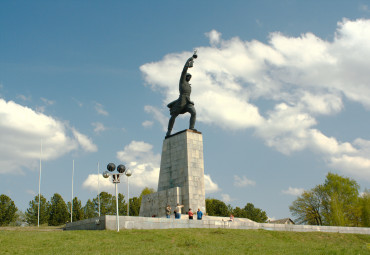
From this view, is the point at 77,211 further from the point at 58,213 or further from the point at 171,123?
the point at 171,123

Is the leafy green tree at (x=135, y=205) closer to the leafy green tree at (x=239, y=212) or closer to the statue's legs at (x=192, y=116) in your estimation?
the leafy green tree at (x=239, y=212)

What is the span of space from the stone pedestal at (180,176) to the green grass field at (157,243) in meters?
6.65

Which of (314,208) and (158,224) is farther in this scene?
(314,208)

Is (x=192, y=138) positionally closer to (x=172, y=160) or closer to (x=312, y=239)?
(x=172, y=160)

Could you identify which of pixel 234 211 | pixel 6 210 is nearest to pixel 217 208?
pixel 234 211

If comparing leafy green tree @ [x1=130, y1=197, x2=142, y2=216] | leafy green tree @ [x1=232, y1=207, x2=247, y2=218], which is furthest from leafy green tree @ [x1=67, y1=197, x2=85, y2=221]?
leafy green tree @ [x1=232, y1=207, x2=247, y2=218]

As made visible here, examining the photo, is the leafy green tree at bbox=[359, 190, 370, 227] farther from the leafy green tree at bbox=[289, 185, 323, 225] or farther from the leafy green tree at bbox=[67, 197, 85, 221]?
the leafy green tree at bbox=[67, 197, 85, 221]

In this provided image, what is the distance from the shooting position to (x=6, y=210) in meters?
50.7

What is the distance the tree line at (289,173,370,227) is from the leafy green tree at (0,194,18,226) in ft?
127

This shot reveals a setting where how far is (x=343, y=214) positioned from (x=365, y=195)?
21.6ft

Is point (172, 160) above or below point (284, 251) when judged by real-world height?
above

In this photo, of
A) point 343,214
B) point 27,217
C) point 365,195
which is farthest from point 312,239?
point 27,217

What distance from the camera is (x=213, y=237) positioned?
19.2 m

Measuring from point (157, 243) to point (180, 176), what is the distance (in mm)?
12301
